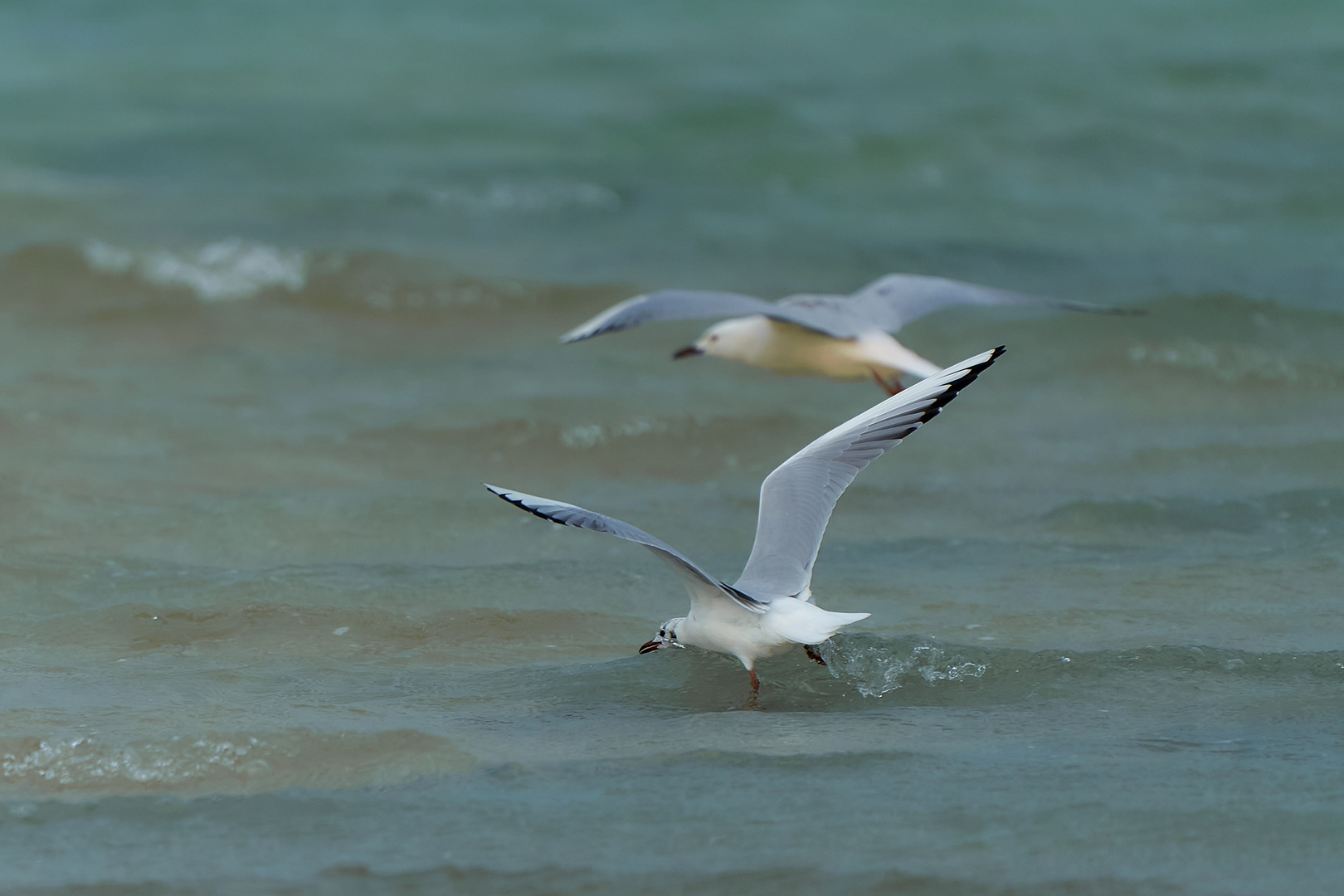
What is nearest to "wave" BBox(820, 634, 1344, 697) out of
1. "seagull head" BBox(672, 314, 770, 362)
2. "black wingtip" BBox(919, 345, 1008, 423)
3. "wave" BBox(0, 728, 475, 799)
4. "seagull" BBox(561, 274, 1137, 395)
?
"black wingtip" BBox(919, 345, 1008, 423)

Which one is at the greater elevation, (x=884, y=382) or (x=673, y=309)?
(x=673, y=309)

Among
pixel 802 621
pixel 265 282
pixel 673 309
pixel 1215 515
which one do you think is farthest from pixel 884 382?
pixel 265 282

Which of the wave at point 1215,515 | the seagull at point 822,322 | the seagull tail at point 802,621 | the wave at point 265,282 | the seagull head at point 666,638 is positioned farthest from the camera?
the wave at point 265,282

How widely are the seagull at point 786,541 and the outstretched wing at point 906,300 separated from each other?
2095 mm

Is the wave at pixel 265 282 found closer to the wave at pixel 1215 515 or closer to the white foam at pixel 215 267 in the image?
the white foam at pixel 215 267

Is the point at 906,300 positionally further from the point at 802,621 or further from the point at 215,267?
the point at 215,267

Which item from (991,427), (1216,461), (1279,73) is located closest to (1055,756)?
(1216,461)

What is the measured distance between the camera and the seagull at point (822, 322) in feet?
20.2

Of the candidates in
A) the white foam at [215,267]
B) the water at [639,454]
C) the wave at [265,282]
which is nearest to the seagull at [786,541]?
the water at [639,454]

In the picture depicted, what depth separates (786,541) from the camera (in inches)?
172

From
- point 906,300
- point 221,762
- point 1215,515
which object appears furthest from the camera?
point 906,300

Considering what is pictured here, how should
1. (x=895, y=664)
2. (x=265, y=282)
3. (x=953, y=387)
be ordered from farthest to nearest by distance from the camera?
(x=265, y=282)
(x=895, y=664)
(x=953, y=387)

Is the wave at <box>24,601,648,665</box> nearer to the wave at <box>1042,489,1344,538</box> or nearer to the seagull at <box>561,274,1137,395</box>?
the seagull at <box>561,274,1137,395</box>

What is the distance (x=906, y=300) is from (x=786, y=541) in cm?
280
